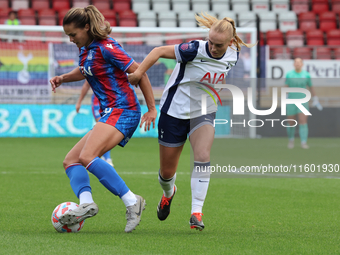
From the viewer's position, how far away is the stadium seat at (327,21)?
19812 mm

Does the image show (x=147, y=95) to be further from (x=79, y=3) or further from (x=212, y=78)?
(x=79, y=3)

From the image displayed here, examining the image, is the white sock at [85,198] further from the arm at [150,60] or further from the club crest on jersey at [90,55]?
the club crest on jersey at [90,55]

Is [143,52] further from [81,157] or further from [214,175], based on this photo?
[81,157]

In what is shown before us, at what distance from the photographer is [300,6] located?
→ 69.1ft

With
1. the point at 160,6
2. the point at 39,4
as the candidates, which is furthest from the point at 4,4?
the point at 160,6

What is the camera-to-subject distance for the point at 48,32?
1470cm

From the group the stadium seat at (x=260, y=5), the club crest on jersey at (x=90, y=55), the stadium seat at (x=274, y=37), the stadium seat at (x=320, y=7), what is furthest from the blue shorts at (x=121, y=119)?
the stadium seat at (x=320, y=7)

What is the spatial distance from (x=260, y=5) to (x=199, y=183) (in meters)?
18.0

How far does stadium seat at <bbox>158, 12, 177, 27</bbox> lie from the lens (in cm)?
1925

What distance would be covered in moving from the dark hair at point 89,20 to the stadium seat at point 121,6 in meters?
16.5

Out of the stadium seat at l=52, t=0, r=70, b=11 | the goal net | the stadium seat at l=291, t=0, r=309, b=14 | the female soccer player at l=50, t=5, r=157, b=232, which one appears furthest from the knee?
the stadium seat at l=291, t=0, r=309, b=14

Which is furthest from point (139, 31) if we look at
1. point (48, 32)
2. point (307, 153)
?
point (307, 153)

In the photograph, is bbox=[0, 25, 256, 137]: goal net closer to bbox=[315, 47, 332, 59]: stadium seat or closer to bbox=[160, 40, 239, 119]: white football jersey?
bbox=[315, 47, 332, 59]: stadium seat

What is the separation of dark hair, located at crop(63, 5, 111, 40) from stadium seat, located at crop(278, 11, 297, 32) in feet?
54.7
